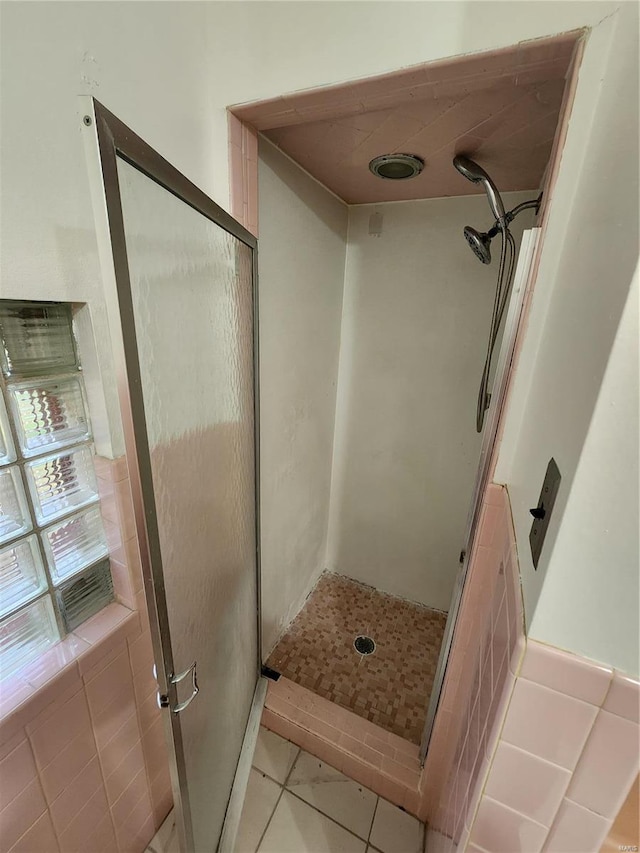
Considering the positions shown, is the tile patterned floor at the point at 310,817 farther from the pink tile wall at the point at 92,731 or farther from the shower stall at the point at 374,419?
the pink tile wall at the point at 92,731

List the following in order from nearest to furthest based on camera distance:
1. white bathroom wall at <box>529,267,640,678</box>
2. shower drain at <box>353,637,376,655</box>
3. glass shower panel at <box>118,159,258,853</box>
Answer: white bathroom wall at <box>529,267,640,678</box> → glass shower panel at <box>118,159,258,853</box> → shower drain at <box>353,637,376,655</box>

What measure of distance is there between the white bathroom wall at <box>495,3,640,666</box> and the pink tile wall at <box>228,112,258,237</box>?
726mm

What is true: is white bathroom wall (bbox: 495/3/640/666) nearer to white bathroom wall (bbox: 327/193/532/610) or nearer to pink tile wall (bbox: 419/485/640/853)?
pink tile wall (bbox: 419/485/640/853)

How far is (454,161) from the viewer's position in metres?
1.11

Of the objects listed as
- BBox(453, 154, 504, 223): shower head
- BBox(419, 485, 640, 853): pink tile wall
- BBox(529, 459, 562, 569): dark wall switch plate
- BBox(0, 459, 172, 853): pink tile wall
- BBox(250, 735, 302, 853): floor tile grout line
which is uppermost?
BBox(453, 154, 504, 223): shower head

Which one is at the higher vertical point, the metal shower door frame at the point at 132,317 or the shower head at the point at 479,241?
the shower head at the point at 479,241

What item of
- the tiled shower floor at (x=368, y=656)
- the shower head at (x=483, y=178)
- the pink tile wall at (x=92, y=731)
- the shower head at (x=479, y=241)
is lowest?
the tiled shower floor at (x=368, y=656)

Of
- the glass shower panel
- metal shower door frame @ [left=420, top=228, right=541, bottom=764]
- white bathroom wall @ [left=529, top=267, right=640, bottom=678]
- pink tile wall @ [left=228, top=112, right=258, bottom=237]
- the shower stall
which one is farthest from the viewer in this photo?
the shower stall

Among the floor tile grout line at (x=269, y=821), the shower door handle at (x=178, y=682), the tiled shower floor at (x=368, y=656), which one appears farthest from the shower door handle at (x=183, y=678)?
the tiled shower floor at (x=368, y=656)

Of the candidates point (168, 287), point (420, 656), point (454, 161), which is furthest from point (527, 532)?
point (420, 656)

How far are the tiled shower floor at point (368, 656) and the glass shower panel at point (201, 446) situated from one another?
0.40 meters

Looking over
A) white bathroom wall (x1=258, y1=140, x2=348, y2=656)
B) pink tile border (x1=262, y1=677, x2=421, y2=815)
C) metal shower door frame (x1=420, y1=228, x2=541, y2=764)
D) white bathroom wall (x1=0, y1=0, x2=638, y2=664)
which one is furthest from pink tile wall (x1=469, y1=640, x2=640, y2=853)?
white bathroom wall (x1=258, y1=140, x2=348, y2=656)

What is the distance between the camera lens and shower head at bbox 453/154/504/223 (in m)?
1.06

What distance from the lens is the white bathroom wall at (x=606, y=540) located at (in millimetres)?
376
